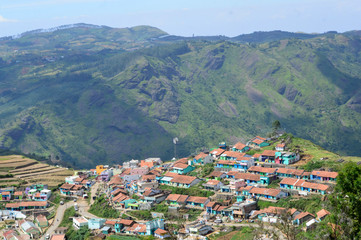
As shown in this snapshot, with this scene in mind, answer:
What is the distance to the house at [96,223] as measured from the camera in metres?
53.8

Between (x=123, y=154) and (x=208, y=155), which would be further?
(x=123, y=154)

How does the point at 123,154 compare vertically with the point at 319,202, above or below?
below

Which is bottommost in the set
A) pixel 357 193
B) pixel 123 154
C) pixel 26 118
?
pixel 123 154

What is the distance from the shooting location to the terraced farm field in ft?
254

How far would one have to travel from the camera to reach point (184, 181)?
62.0 metres

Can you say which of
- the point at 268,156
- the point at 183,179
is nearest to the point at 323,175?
the point at 268,156

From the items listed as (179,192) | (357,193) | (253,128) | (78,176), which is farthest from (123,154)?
(357,193)

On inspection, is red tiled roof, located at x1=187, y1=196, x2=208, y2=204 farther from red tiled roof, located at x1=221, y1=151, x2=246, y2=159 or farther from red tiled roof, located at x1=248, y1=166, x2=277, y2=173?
red tiled roof, located at x1=221, y1=151, x2=246, y2=159

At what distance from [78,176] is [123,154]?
67.3m

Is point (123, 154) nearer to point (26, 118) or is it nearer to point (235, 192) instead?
point (26, 118)

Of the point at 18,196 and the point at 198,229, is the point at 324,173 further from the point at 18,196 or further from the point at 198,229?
the point at 18,196

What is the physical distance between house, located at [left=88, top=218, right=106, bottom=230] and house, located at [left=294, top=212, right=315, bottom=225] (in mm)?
22066

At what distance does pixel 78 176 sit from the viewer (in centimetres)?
7962

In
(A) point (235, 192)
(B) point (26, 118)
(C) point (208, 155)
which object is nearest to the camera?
(A) point (235, 192)
